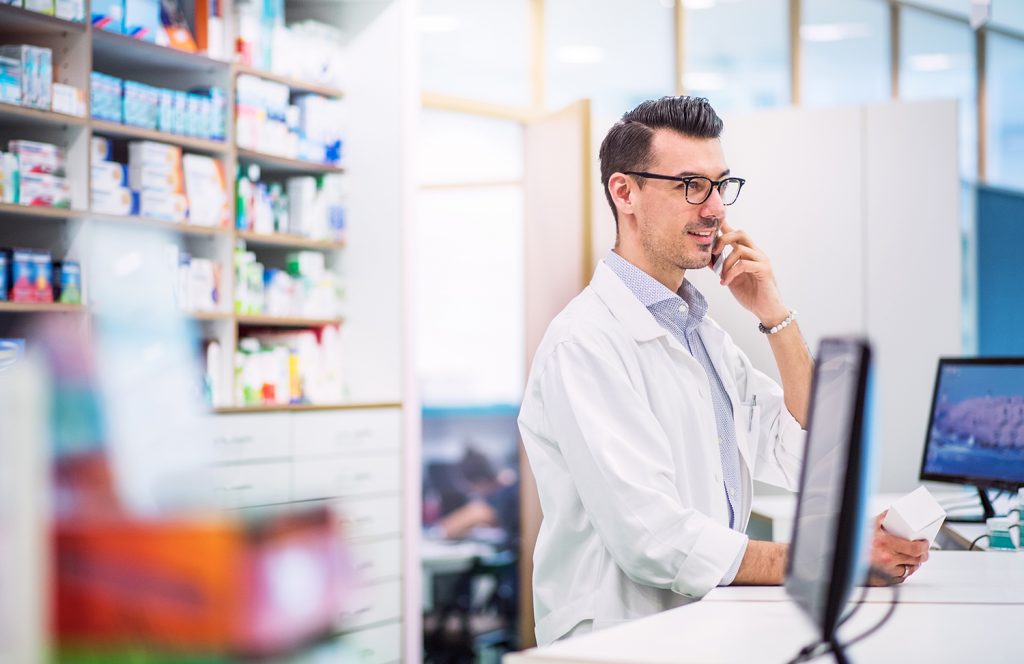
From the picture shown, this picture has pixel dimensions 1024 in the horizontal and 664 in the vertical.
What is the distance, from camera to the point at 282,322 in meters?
4.21

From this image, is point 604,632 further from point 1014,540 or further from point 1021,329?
point 1021,329

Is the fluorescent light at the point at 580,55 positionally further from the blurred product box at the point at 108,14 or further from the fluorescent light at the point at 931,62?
the blurred product box at the point at 108,14

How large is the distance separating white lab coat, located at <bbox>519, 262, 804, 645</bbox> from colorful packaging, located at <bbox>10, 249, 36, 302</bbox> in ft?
6.63

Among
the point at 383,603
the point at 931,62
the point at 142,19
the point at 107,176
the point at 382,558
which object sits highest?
the point at 931,62

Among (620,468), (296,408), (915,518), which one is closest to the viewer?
(915,518)

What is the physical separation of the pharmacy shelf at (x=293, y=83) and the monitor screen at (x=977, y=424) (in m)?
2.74

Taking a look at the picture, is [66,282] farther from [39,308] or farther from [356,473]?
[356,473]

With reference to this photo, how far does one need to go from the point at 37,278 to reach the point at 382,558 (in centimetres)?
178

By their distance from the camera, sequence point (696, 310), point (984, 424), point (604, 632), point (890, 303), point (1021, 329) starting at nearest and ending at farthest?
point (604, 632) → point (696, 310) → point (984, 424) → point (890, 303) → point (1021, 329)

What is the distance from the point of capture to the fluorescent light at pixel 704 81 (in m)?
6.02

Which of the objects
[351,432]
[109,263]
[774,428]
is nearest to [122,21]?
[109,263]

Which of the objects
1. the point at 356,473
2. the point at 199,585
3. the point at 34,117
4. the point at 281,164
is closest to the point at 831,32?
the point at 281,164

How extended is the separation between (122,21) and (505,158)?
2.47 meters

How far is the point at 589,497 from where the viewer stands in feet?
5.99
